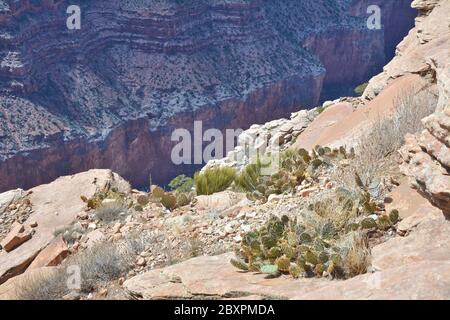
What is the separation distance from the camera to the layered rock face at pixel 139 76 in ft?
167

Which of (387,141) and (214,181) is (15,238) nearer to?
(214,181)

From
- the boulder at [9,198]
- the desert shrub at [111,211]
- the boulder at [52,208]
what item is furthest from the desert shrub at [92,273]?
the boulder at [9,198]

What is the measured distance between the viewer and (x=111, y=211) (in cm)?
1058

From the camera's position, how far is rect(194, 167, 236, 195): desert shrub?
12156mm

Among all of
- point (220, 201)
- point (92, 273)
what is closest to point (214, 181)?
point (220, 201)

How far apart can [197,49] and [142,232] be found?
57045 millimetres

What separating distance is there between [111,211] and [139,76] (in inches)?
2050

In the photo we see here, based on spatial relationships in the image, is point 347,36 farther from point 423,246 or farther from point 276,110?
point 423,246

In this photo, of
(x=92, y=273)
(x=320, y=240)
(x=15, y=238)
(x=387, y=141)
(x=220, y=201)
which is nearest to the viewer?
(x=320, y=240)

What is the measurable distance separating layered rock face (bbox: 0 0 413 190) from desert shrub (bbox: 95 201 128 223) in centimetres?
3877

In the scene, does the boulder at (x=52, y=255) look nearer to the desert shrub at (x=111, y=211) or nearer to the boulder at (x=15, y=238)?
the desert shrub at (x=111, y=211)

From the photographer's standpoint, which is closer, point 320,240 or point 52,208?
point 320,240

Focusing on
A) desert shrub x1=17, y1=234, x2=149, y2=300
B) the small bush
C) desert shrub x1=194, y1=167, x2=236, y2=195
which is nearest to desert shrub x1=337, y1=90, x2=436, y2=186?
desert shrub x1=17, y1=234, x2=149, y2=300

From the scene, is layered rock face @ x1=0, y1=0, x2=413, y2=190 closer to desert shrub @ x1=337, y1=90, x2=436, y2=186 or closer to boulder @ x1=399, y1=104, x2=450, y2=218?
desert shrub @ x1=337, y1=90, x2=436, y2=186
